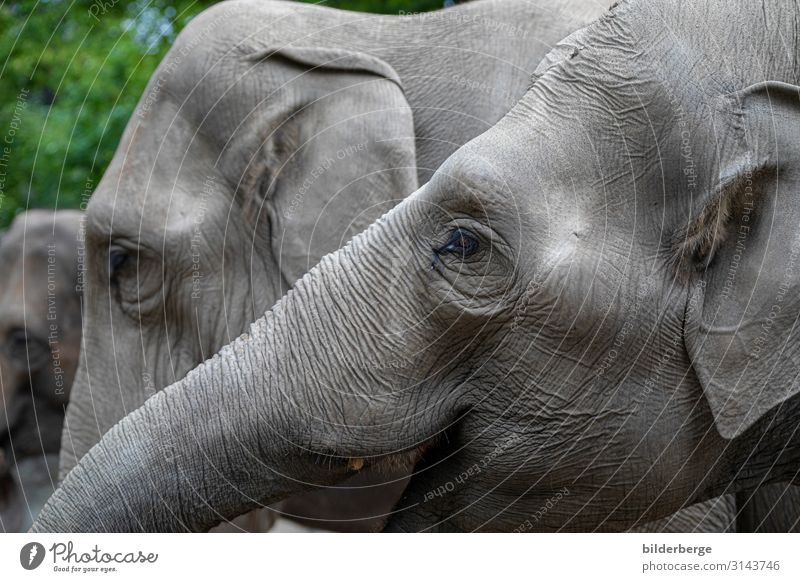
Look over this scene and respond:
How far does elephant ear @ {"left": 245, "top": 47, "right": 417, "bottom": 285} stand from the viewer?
4020 millimetres

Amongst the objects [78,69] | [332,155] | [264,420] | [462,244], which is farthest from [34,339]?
[462,244]

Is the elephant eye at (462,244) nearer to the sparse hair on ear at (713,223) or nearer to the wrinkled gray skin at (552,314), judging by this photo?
the wrinkled gray skin at (552,314)

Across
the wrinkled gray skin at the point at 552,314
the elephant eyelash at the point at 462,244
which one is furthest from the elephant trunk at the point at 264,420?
the elephant eyelash at the point at 462,244

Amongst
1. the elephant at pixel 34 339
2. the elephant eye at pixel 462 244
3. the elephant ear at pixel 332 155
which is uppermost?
the elephant eye at pixel 462 244

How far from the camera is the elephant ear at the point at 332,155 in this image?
13.2 ft

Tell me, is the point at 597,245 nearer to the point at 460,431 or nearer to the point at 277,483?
the point at 460,431

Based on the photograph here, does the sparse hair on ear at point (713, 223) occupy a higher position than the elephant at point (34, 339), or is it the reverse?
the sparse hair on ear at point (713, 223)

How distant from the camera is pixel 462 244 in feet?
8.36

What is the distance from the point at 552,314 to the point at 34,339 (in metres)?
4.20

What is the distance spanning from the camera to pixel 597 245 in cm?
255

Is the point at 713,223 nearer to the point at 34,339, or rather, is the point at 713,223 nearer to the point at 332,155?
the point at 332,155

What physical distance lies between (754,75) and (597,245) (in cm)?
47

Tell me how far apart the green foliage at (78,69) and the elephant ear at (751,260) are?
3.67 metres
